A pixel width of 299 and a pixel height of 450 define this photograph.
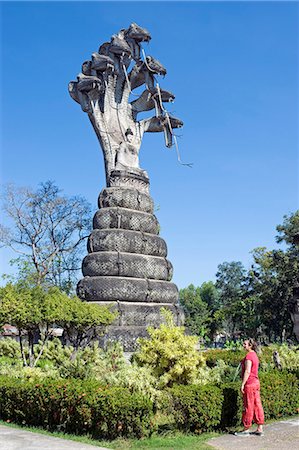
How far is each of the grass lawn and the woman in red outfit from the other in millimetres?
548

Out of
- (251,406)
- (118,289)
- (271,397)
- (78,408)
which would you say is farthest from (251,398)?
(118,289)

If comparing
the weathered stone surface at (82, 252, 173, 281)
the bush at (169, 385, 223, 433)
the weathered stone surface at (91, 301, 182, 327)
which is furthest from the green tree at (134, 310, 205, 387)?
the weathered stone surface at (82, 252, 173, 281)

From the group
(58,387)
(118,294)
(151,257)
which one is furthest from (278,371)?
(151,257)

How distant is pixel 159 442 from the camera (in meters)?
6.66

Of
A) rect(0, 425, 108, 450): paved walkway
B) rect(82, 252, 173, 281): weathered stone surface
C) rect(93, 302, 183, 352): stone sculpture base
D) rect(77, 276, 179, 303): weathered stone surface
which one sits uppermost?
rect(82, 252, 173, 281): weathered stone surface

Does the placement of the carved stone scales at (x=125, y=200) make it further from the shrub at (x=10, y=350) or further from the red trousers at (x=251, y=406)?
the red trousers at (x=251, y=406)

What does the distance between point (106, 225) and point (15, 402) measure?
9986 millimetres

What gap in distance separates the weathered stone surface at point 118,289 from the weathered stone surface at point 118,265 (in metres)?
0.25

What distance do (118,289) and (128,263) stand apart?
1.04 m

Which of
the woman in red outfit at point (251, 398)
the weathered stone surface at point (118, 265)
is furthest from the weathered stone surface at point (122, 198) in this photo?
the woman in red outfit at point (251, 398)

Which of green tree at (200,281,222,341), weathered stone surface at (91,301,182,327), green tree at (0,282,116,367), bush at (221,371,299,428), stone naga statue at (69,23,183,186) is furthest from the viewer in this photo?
green tree at (200,281,222,341)

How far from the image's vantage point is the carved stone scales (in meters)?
16.1

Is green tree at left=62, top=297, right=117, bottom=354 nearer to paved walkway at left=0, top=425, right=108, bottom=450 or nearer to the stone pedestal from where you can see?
the stone pedestal

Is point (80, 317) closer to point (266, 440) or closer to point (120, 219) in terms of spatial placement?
point (266, 440)
